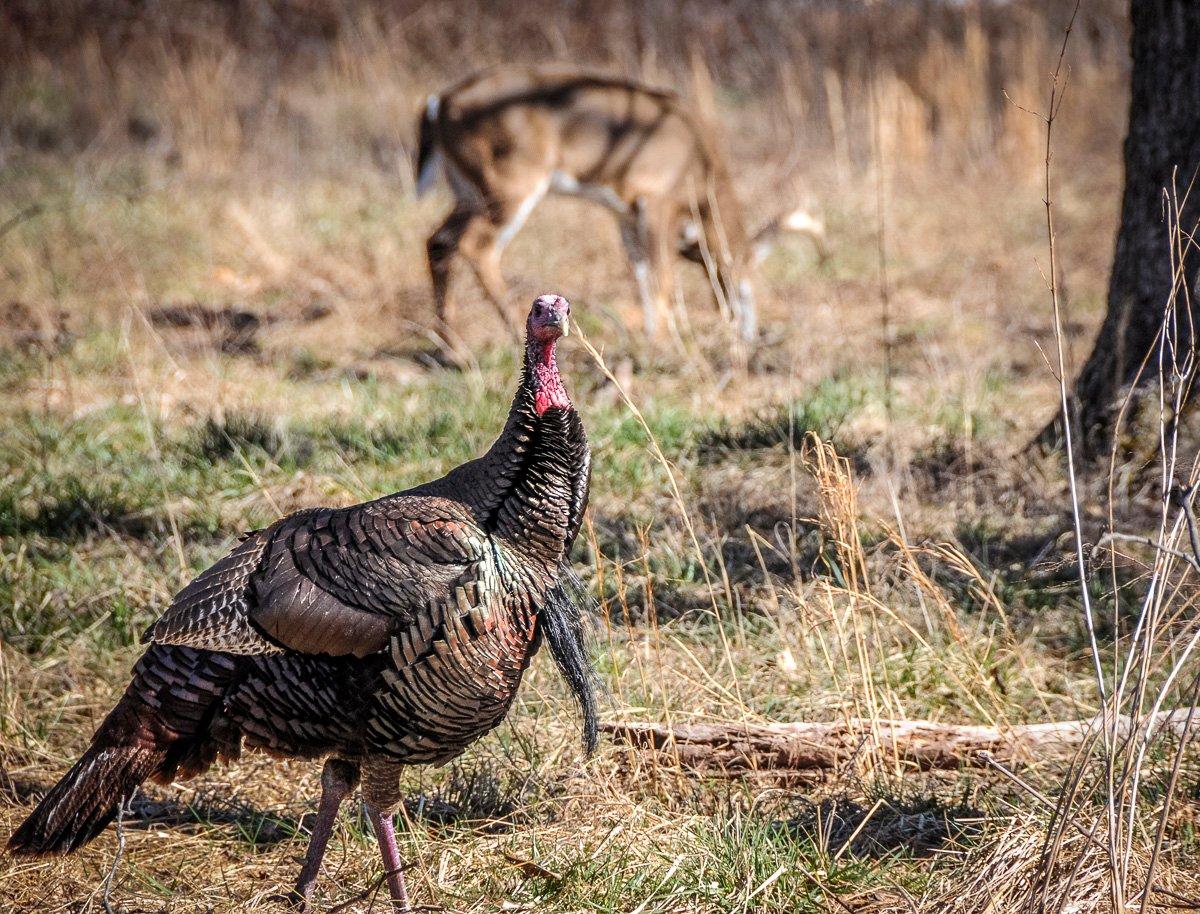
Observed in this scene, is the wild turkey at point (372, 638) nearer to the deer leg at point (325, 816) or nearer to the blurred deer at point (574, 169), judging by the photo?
the deer leg at point (325, 816)

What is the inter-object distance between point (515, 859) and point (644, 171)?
19.3 feet

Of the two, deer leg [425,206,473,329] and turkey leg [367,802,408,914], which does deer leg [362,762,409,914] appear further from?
deer leg [425,206,473,329]

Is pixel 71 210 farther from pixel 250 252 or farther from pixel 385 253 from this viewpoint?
pixel 385 253

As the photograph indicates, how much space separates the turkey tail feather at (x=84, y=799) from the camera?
8.95ft

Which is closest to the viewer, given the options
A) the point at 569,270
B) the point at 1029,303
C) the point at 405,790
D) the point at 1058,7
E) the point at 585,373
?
the point at 405,790

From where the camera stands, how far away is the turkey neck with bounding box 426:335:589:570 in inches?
107

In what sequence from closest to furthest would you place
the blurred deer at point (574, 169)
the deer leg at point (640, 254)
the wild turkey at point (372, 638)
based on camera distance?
the wild turkey at point (372, 638) < the blurred deer at point (574, 169) < the deer leg at point (640, 254)

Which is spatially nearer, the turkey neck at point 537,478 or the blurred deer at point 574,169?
the turkey neck at point 537,478

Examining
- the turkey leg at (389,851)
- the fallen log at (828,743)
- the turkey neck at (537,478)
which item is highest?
the turkey neck at (537,478)

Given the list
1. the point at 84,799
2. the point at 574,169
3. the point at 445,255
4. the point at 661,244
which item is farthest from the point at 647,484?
the point at 574,169

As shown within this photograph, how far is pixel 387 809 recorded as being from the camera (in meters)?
2.78

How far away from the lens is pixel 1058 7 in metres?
15.2

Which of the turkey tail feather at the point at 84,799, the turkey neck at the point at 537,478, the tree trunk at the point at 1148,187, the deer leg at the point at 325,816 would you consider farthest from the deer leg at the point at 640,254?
the turkey tail feather at the point at 84,799

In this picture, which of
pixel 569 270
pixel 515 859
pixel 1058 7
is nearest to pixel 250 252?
pixel 569 270
